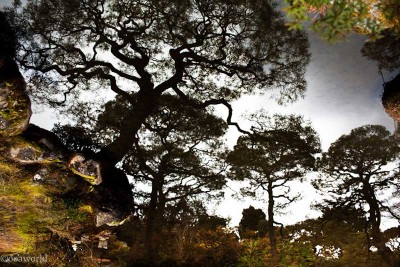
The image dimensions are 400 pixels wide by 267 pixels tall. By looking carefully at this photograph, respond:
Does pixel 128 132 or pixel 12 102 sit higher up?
pixel 128 132

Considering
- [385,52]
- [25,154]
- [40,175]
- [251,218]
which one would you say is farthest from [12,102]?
[251,218]

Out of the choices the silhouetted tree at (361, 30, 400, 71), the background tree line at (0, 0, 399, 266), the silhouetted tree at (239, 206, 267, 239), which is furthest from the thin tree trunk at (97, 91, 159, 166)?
the silhouetted tree at (239, 206, 267, 239)

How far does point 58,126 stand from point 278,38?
738 centimetres

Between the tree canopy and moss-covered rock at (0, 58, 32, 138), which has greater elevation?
moss-covered rock at (0, 58, 32, 138)

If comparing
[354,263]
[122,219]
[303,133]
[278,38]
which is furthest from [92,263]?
[354,263]

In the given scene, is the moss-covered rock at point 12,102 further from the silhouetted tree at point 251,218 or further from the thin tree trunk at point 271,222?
the silhouetted tree at point 251,218

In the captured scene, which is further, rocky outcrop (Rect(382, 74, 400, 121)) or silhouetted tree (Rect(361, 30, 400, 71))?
silhouetted tree (Rect(361, 30, 400, 71))

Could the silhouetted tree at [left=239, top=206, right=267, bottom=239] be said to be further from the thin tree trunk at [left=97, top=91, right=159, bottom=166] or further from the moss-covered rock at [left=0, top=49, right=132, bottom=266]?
the moss-covered rock at [left=0, top=49, right=132, bottom=266]

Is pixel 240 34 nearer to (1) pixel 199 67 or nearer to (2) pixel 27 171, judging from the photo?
(1) pixel 199 67

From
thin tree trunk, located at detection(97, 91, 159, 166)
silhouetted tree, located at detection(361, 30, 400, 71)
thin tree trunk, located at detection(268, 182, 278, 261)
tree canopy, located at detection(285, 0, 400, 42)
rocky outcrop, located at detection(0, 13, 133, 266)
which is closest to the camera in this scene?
tree canopy, located at detection(285, 0, 400, 42)

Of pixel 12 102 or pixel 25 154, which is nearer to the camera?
pixel 12 102

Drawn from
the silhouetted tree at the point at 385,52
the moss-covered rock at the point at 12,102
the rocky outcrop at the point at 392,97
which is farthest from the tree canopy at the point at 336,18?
the silhouetted tree at the point at 385,52

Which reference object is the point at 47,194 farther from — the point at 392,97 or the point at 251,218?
the point at 251,218

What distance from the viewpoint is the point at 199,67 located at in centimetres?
1071
